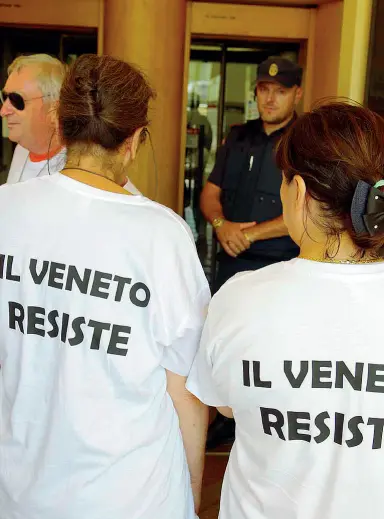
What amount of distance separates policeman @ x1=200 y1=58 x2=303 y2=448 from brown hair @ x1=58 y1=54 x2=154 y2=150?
1.67 metres

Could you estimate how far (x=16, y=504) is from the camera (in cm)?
133

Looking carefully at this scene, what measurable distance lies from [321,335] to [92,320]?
0.44m

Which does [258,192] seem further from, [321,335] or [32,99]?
[321,335]

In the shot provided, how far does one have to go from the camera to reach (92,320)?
1.26 metres

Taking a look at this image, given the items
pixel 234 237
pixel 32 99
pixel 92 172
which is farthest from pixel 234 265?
pixel 92 172

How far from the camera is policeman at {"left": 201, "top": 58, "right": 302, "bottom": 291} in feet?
9.88

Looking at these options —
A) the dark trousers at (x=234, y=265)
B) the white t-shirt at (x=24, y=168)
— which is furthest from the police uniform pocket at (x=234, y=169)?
the white t-shirt at (x=24, y=168)

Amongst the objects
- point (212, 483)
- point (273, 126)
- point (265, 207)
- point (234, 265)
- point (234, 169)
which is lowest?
point (212, 483)

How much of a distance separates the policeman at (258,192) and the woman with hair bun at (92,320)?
168cm

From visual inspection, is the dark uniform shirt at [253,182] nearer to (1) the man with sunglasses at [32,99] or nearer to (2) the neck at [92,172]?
(1) the man with sunglasses at [32,99]

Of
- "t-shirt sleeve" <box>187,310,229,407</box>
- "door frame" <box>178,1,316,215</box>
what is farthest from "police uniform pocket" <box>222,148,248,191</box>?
"t-shirt sleeve" <box>187,310,229,407</box>

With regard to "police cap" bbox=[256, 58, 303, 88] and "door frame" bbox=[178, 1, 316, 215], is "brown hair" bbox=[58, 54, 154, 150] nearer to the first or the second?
"police cap" bbox=[256, 58, 303, 88]

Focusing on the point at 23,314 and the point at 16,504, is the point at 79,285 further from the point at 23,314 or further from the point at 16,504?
the point at 16,504

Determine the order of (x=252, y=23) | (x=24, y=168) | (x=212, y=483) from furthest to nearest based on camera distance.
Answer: (x=252, y=23)
(x=212, y=483)
(x=24, y=168)
